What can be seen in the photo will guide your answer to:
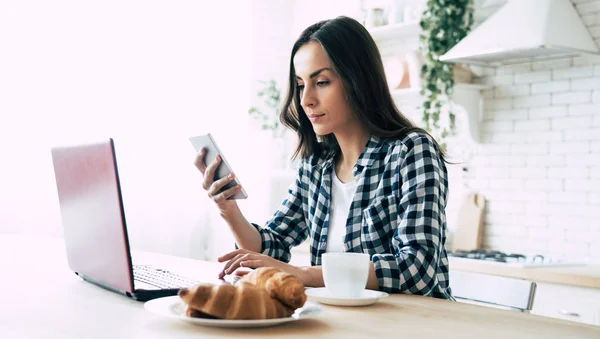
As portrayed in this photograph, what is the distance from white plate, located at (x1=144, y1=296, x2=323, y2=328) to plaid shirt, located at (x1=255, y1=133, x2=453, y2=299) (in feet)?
1.48

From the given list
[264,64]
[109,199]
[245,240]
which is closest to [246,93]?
[264,64]

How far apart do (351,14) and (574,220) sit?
1.81 m

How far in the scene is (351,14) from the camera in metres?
4.39

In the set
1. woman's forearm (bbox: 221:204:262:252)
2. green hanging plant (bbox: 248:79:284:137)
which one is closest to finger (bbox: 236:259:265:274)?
woman's forearm (bbox: 221:204:262:252)

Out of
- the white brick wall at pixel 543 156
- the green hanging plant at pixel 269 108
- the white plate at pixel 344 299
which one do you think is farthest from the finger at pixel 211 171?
the green hanging plant at pixel 269 108

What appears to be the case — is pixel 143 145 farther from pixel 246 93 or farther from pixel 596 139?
pixel 596 139

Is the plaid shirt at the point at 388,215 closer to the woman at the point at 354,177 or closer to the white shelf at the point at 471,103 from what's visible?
the woman at the point at 354,177

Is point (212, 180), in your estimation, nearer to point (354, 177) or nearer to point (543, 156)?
point (354, 177)

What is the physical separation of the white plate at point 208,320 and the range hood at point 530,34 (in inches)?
88.0

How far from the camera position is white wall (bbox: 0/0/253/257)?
3.63m

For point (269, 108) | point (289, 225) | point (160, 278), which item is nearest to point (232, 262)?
point (160, 278)

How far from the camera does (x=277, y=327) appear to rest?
1.14 metres

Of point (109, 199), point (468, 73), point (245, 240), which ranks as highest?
point (468, 73)

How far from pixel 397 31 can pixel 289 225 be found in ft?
6.83
